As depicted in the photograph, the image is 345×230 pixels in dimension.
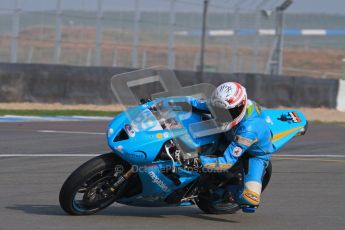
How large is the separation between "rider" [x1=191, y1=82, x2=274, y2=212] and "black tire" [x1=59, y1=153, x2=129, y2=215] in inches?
31.6

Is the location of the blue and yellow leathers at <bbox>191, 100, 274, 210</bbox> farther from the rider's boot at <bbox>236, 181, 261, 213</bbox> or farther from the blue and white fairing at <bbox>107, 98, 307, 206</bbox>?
the blue and white fairing at <bbox>107, 98, 307, 206</bbox>

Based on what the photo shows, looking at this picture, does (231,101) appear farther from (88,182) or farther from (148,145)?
(88,182)

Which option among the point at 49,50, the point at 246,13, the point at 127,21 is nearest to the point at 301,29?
the point at 246,13

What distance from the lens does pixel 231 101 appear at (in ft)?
23.5

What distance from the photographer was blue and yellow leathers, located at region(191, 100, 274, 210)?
731 centimetres

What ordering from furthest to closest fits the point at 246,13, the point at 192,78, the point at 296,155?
the point at 246,13 < the point at 192,78 < the point at 296,155

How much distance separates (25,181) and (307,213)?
341 centimetres

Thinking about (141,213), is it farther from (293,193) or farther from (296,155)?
(296,155)

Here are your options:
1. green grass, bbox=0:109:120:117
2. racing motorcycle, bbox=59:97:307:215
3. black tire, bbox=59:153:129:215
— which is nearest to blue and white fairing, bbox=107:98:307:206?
racing motorcycle, bbox=59:97:307:215

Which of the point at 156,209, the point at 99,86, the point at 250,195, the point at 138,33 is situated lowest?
the point at 99,86

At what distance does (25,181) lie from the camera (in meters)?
9.70

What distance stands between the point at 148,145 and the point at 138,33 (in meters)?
20.3

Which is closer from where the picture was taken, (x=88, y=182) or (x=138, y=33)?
(x=88, y=182)

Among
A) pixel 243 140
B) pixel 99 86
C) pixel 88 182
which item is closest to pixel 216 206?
pixel 243 140
